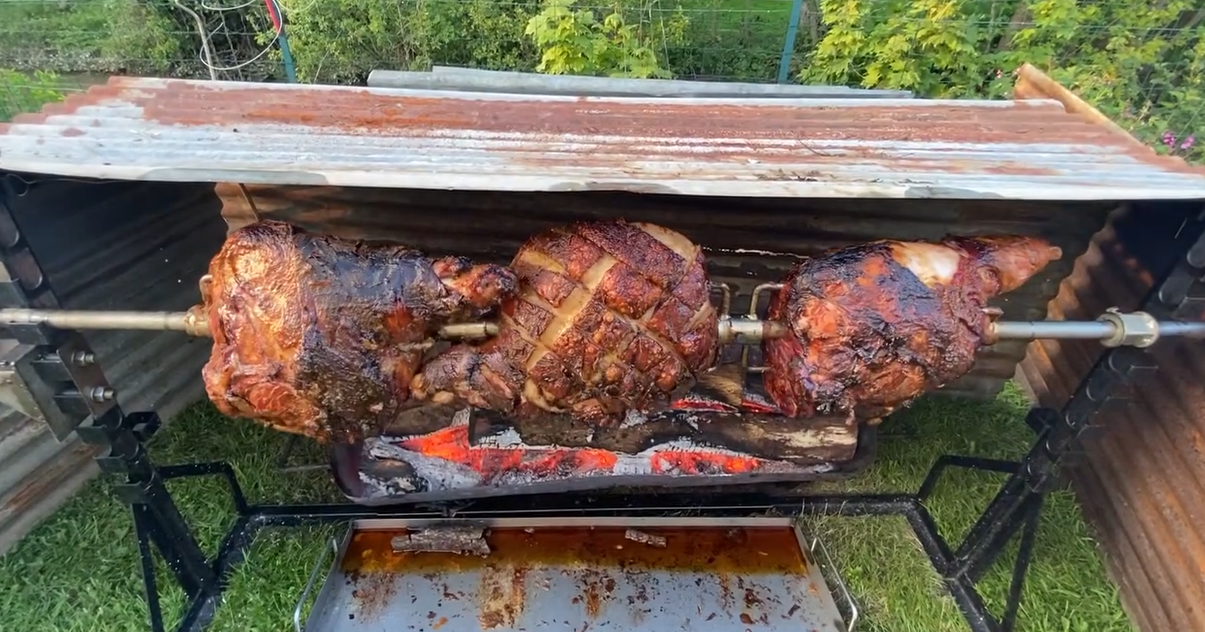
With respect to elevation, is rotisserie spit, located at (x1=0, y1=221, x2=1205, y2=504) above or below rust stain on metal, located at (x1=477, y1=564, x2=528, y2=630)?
above

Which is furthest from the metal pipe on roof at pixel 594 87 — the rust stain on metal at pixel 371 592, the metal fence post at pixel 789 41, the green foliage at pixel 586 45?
the metal fence post at pixel 789 41

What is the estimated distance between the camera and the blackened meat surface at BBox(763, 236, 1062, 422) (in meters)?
1.97

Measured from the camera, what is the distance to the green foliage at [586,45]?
224 inches

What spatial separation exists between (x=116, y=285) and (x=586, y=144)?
1940 millimetres

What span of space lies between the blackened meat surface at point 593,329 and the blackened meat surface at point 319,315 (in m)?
0.12

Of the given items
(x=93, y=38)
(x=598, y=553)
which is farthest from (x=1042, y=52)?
(x=93, y=38)

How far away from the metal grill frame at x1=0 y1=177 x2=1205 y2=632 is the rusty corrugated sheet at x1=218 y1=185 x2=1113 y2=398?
0.70 m

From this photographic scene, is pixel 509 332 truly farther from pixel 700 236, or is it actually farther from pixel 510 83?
pixel 510 83

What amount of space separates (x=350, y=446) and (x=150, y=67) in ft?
23.1

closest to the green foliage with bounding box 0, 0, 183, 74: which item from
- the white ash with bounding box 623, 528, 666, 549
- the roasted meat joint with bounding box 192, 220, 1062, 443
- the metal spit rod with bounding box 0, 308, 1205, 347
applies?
the metal spit rod with bounding box 0, 308, 1205, 347

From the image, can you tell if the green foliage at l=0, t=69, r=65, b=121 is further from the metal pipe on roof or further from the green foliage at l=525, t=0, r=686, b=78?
the metal pipe on roof

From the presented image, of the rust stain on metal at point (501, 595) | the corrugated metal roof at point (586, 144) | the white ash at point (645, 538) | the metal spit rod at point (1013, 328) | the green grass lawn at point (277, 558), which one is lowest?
the green grass lawn at point (277, 558)

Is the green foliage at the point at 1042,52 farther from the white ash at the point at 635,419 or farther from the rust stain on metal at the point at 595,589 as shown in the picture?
Result: the rust stain on metal at the point at 595,589

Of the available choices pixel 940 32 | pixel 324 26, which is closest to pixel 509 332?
pixel 940 32
